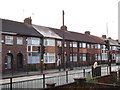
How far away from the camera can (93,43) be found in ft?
159

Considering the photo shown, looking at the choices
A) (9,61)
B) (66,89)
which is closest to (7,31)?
(9,61)

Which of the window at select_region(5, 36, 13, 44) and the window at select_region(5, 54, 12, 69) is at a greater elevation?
the window at select_region(5, 36, 13, 44)

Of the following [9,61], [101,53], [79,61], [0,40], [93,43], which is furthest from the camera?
[101,53]

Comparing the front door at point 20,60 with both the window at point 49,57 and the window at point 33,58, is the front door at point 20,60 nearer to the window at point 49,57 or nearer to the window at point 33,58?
the window at point 33,58

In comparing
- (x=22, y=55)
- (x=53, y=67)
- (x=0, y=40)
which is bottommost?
(x=53, y=67)

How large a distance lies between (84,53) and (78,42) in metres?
4.13

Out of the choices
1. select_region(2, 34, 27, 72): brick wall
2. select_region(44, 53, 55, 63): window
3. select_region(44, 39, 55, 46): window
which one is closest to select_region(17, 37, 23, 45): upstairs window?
select_region(2, 34, 27, 72): brick wall

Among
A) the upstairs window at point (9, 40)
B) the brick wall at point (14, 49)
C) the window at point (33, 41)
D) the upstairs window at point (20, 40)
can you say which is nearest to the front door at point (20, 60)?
the brick wall at point (14, 49)

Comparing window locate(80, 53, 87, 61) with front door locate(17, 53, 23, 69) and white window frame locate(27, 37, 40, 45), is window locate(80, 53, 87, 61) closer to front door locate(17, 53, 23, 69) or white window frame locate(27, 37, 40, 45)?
white window frame locate(27, 37, 40, 45)

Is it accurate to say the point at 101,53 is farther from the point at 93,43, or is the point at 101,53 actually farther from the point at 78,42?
the point at 78,42

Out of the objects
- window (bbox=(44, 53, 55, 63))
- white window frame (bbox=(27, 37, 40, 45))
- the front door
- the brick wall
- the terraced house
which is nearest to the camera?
the brick wall

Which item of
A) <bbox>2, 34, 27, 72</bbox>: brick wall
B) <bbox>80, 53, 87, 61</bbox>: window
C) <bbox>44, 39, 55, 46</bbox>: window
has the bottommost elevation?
<bbox>80, 53, 87, 61</bbox>: window

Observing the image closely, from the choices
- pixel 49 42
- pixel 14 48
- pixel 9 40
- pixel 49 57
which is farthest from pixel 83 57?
pixel 9 40

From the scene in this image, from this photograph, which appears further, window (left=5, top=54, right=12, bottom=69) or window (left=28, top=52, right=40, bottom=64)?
window (left=28, top=52, right=40, bottom=64)
